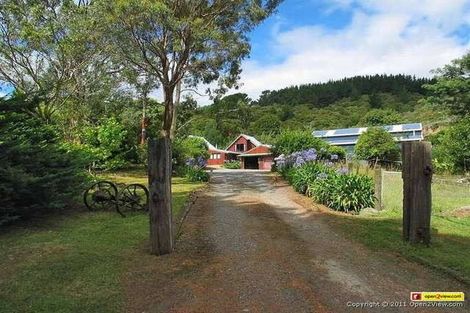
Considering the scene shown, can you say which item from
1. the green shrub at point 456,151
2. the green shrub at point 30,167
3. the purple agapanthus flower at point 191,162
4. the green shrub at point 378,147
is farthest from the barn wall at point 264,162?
the green shrub at point 30,167

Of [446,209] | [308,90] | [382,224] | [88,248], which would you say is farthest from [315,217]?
[308,90]

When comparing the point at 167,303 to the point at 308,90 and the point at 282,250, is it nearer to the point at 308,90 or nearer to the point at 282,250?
the point at 282,250

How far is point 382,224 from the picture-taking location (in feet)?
33.6

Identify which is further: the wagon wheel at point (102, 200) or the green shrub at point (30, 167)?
the wagon wheel at point (102, 200)

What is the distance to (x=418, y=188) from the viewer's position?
7.79 m

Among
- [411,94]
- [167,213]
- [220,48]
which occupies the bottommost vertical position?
[167,213]

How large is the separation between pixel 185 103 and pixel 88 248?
20880 mm

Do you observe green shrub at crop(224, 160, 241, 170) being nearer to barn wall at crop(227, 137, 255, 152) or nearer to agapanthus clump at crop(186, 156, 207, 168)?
barn wall at crop(227, 137, 255, 152)

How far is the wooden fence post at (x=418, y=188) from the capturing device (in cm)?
776

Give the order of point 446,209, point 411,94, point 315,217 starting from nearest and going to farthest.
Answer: point 315,217 → point 446,209 → point 411,94

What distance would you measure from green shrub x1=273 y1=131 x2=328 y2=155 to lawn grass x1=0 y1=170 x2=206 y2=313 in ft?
57.2

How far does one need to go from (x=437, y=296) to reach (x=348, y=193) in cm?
752

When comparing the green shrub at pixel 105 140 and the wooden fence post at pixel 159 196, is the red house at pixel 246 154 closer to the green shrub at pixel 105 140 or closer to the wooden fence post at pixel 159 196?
the green shrub at pixel 105 140

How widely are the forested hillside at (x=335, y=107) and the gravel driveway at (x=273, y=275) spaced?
57.6 metres
